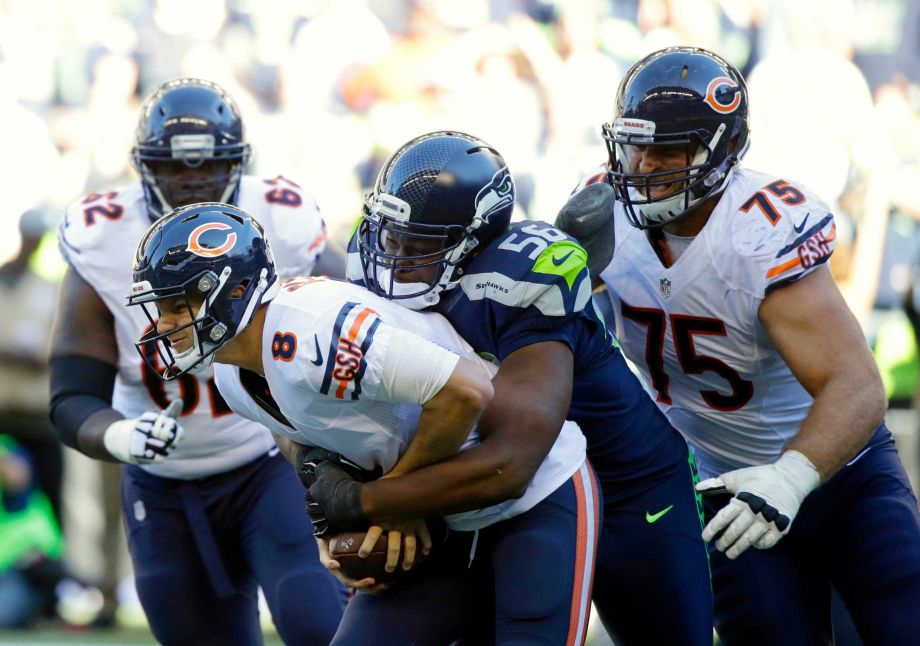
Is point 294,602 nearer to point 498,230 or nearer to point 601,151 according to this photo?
point 498,230

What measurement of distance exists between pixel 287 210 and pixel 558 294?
1.24m

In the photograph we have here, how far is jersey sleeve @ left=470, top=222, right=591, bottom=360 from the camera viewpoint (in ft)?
8.65

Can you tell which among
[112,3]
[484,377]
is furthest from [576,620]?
[112,3]

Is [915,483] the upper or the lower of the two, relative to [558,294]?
lower

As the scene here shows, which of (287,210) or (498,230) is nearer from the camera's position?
(498,230)

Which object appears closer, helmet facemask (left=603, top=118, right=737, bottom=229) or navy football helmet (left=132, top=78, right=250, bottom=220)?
helmet facemask (left=603, top=118, right=737, bottom=229)

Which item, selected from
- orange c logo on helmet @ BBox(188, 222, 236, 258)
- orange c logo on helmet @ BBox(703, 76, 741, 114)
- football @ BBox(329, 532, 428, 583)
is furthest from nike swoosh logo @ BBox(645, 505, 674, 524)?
orange c logo on helmet @ BBox(188, 222, 236, 258)

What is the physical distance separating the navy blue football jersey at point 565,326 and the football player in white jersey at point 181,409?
801 mm

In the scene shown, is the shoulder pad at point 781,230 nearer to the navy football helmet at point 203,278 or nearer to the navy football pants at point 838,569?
the navy football pants at point 838,569

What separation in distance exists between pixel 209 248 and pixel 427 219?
452 mm

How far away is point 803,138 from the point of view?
21.2 ft

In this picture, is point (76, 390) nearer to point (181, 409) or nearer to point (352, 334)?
point (181, 409)

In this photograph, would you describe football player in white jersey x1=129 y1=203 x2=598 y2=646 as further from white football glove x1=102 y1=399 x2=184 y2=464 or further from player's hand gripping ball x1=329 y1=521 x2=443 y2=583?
white football glove x1=102 y1=399 x2=184 y2=464

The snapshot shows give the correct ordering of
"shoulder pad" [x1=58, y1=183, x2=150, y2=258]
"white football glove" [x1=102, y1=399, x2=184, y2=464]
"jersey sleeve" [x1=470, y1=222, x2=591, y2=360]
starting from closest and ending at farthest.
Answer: "jersey sleeve" [x1=470, y1=222, x2=591, y2=360]
"white football glove" [x1=102, y1=399, x2=184, y2=464]
"shoulder pad" [x1=58, y1=183, x2=150, y2=258]
